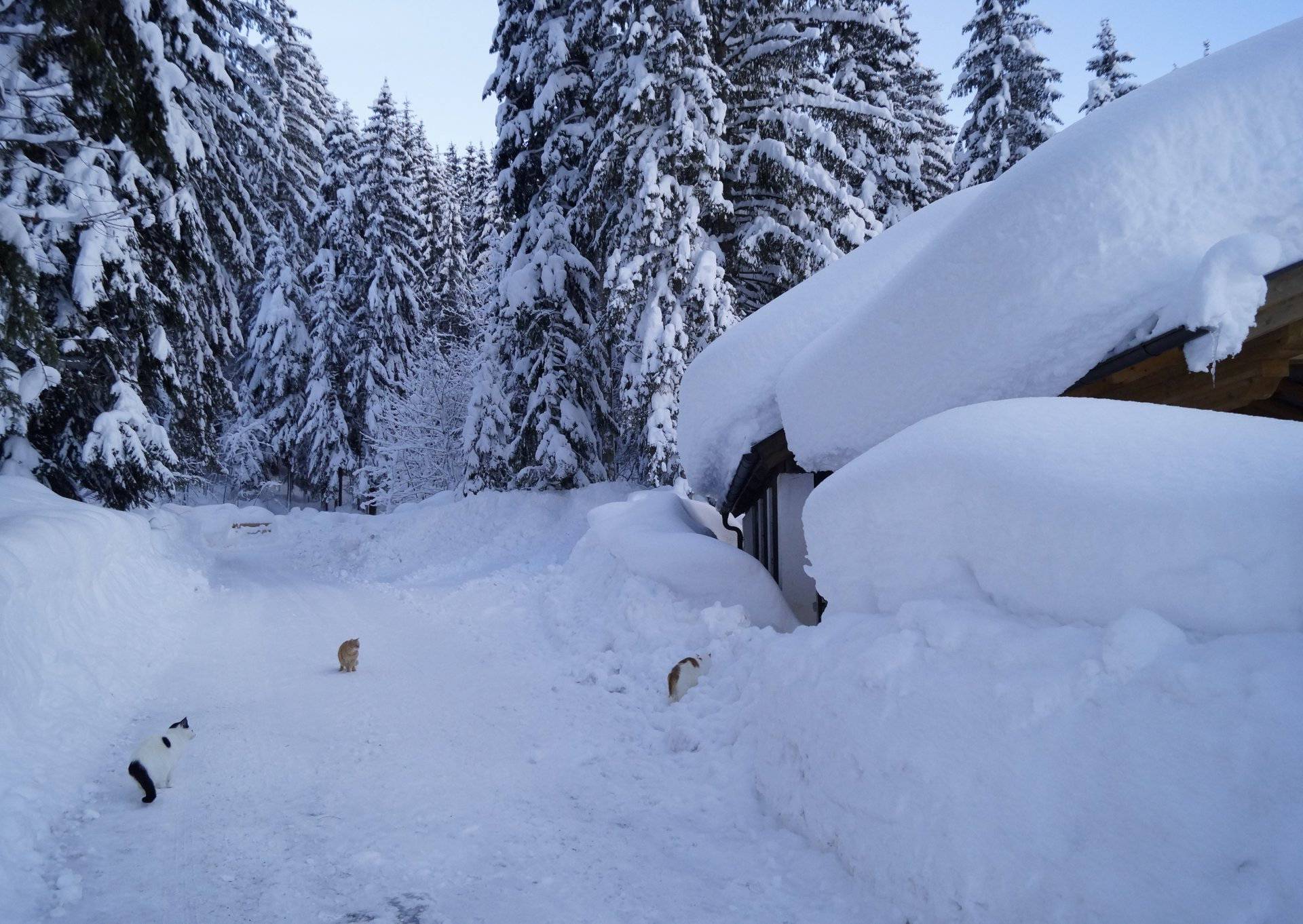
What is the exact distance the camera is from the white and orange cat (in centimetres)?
589

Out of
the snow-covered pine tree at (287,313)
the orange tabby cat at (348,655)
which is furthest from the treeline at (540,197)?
the snow-covered pine tree at (287,313)

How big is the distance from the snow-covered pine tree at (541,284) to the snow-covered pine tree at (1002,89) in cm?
1258

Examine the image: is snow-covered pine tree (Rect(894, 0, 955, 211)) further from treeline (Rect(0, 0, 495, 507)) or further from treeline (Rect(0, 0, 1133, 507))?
treeline (Rect(0, 0, 495, 507))

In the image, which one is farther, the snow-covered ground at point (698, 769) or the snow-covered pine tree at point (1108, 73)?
the snow-covered pine tree at point (1108, 73)

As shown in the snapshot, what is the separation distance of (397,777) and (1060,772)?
12.2 ft

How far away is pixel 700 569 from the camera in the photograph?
827cm

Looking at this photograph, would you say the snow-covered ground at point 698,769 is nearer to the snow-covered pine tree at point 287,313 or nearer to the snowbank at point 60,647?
the snowbank at point 60,647

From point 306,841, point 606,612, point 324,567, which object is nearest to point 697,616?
point 606,612

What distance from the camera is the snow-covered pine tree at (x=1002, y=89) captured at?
22.0 metres

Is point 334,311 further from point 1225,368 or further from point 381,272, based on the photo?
point 1225,368

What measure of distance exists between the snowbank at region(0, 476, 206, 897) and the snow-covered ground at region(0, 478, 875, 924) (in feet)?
0.12

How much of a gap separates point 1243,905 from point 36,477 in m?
14.4

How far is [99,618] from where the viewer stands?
7.48m

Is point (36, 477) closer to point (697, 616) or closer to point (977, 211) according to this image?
point (697, 616)
